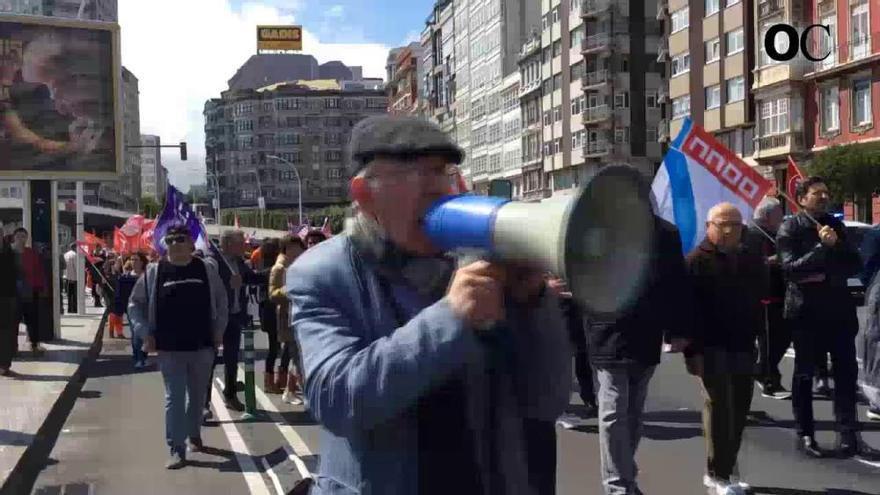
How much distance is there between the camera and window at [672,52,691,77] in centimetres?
5966

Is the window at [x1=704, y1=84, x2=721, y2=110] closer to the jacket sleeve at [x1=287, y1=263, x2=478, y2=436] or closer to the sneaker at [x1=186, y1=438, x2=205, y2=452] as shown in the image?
the sneaker at [x1=186, y1=438, x2=205, y2=452]

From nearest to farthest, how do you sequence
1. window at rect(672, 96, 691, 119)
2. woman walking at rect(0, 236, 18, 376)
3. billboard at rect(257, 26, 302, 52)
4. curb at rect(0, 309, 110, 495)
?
curb at rect(0, 309, 110, 495) < woman walking at rect(0, 236, 18, 376) < window at rect(672, 96, 691, 119) < billboard at rect(257, 26, 302, 52)

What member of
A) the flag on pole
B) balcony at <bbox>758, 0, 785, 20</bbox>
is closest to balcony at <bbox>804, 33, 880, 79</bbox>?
balcony at <bbox>758, 0, 785, 20</bbox>

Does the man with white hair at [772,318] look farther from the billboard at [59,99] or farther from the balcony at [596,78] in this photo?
the balcony at [596,78]

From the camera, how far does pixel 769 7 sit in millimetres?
50375

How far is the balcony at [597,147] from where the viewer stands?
72.8 meters

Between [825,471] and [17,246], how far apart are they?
11.4 metres

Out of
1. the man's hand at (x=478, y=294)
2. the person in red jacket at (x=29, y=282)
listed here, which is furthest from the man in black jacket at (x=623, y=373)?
the person in red jacket at (x=29, y=282)

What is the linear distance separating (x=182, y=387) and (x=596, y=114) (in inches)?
2641

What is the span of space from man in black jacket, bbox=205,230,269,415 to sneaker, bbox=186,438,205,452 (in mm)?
1929

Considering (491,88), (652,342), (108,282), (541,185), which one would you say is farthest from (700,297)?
(491,88)

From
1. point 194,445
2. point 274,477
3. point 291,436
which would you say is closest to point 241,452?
point 194,445

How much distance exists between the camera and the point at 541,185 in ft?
271

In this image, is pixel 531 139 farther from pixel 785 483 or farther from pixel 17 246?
pixel 785 483
